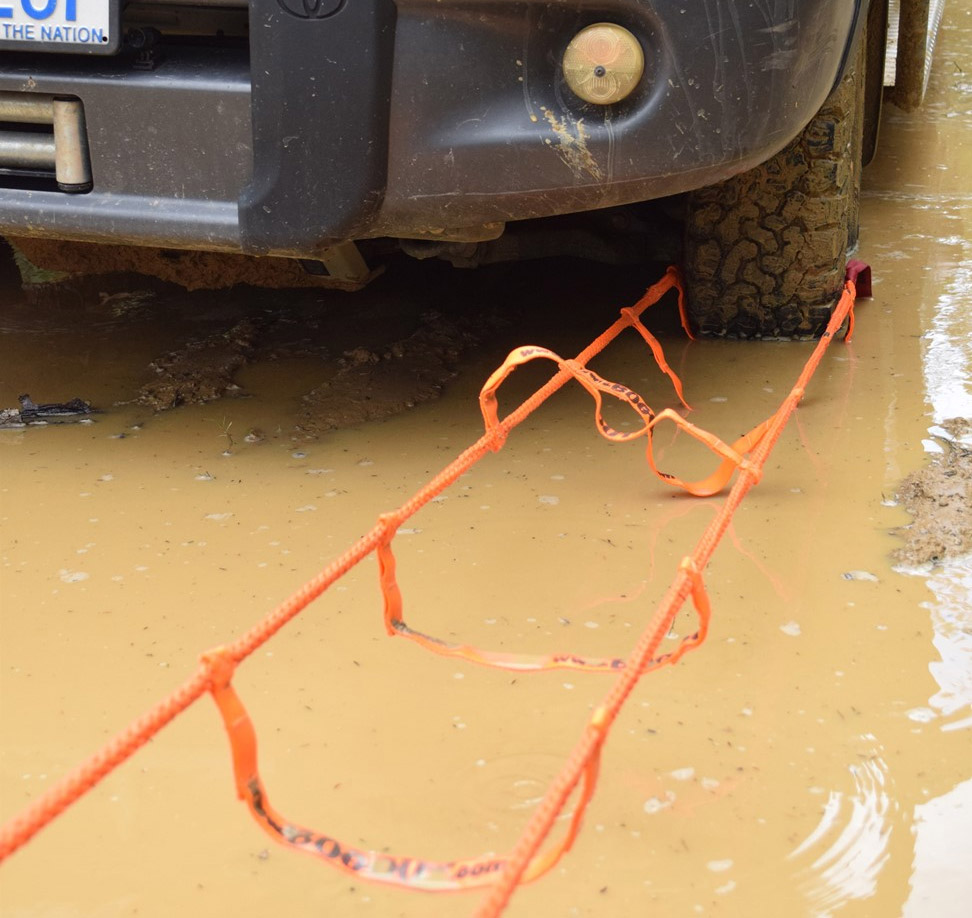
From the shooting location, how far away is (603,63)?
1.60 metres

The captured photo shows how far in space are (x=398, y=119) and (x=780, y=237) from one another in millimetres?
970

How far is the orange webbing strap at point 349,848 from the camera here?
878 millimetres

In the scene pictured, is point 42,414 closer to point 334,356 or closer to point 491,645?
point 334,356

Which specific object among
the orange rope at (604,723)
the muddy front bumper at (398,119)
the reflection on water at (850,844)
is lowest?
the reflection on water at (850,844)

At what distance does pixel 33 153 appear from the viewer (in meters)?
1.74

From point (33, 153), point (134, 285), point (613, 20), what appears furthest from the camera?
point (134, 285)

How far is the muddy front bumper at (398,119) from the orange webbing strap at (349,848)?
0.90 m

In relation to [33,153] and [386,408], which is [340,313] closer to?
[386,408]

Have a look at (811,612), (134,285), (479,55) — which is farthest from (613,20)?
(134,285)

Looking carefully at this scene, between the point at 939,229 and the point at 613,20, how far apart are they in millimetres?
2008

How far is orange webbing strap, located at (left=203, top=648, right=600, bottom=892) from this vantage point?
878 millimetres

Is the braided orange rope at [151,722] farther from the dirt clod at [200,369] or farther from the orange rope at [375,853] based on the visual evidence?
the dirt clod at [200,369]

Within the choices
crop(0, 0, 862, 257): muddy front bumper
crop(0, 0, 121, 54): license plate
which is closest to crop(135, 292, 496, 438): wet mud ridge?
crop(0, 0, 862, 257): muddy front bumper

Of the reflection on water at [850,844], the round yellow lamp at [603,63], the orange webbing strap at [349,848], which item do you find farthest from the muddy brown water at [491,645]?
the round yellow lamp at [603,63]
